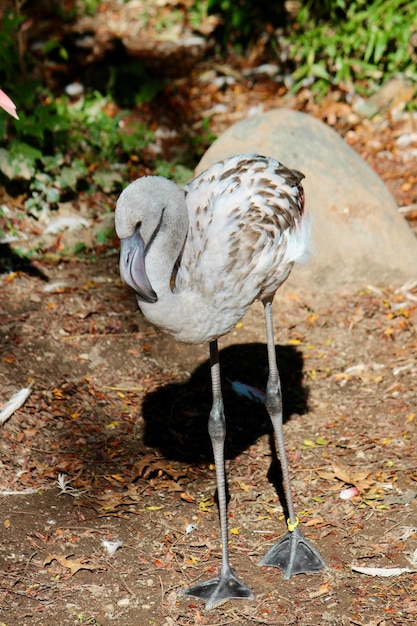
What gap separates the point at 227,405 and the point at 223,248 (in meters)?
1.88

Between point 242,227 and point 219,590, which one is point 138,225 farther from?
→ point 219,590

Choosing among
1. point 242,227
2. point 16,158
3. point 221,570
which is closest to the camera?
point 242,227

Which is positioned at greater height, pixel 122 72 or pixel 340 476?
pixel 122 72

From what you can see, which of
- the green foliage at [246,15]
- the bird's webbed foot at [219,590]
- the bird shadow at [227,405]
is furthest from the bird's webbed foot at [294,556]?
the green foliage at [246,15]

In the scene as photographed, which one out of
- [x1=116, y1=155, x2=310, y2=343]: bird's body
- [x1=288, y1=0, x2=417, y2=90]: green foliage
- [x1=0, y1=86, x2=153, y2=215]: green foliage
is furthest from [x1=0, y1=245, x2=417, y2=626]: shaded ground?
[x1=288, y1=0, x2=417, y2=90]: green foliage

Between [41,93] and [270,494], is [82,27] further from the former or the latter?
[270,494]

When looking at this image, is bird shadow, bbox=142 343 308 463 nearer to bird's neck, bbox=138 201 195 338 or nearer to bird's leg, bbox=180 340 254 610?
bird's leg, bbox=180 340 254 610

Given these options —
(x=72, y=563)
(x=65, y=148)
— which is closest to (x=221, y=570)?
(x=72, y=563)

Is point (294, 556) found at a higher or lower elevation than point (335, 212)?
lower

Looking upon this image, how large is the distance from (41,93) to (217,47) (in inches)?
99.6

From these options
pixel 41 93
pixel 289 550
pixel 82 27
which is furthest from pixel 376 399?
pixel 82 27

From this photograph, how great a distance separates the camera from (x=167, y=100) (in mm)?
9117

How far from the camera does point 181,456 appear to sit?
5172 mm

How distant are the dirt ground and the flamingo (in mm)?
200
